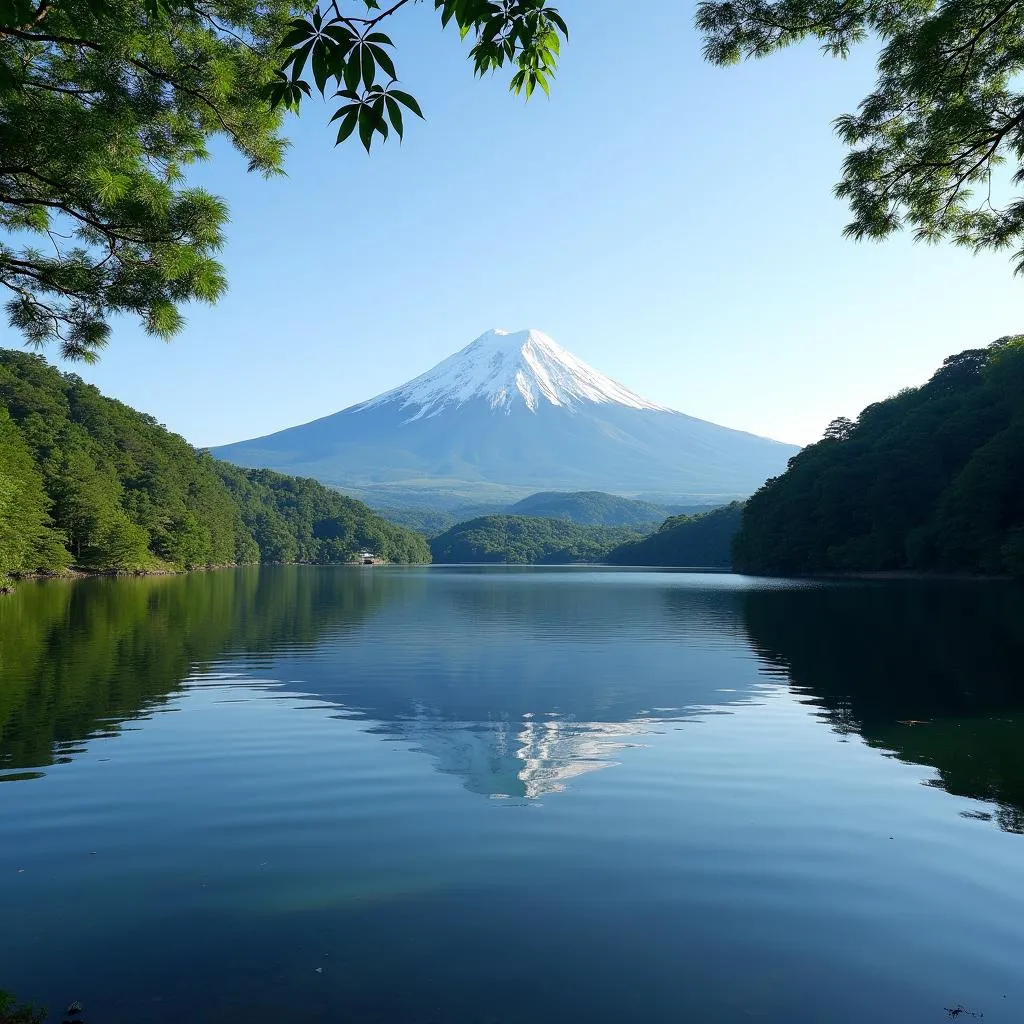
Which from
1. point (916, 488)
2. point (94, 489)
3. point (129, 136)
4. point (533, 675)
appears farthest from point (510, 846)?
point (916, 488)

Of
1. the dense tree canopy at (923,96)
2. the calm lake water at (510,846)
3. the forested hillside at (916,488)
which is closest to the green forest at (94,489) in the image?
the calm lake water at (510,846)

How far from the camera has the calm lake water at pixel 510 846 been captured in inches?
189

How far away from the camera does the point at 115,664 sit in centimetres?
1825

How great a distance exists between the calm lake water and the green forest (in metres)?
35.5

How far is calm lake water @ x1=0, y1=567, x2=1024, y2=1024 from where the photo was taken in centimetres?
481

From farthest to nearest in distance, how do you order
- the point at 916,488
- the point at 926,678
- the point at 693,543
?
1. the point at 693,543
2. the point at 916,488
3. the point at 926,678

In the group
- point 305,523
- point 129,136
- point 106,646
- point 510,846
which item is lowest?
point 510,846

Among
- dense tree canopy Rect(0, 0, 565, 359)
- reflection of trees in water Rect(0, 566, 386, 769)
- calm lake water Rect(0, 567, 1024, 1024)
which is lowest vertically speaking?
calm lake water Rect(0, 567, 1024, 1024)

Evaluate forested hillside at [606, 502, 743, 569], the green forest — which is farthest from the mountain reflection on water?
forested hillside at [606, 502, 743, 569]

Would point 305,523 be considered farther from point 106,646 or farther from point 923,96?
point 923,96

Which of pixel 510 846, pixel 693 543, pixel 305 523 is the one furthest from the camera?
pixel 305 523

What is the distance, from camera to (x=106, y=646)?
2109 centimetres

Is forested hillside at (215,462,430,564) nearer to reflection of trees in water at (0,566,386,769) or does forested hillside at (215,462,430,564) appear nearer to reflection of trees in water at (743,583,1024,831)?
reflection of trees in water at (0,566,386,769)

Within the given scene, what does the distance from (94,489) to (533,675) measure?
6138 cm
